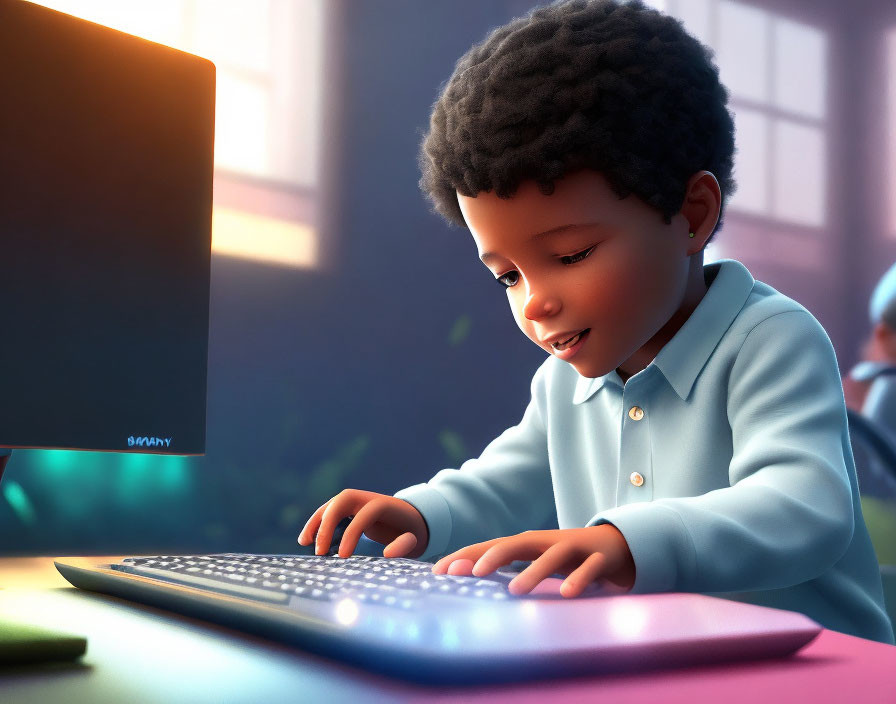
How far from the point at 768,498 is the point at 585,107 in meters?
0.35

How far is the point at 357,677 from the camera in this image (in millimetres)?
327

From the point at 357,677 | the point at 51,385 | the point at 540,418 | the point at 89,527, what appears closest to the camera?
the point at 357,677

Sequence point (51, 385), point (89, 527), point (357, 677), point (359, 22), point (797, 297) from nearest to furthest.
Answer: point (357, 677), point (51, 385), point (89, 527), point (359, 22), point (797, 297)

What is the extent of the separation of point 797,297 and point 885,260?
0.32 metres

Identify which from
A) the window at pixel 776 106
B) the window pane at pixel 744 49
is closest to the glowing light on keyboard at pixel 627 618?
the window at pixel 776 106

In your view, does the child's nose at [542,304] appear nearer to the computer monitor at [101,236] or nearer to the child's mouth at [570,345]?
the child's mouth at [570,345]

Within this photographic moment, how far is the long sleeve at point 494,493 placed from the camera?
0.85m

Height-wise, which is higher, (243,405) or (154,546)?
(243,405)

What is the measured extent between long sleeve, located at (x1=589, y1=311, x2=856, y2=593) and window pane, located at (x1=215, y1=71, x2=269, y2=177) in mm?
1230

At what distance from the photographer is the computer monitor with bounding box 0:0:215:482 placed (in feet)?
2.09

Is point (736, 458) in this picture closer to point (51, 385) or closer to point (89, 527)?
point (51, 385)

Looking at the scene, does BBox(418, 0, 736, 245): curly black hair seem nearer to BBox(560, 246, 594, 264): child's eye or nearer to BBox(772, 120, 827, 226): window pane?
BBox(560, 246, 594, 264): child's eye

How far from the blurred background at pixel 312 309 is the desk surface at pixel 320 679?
121 cm

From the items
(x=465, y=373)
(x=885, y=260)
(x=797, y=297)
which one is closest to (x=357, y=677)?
(x=465, y=373)
